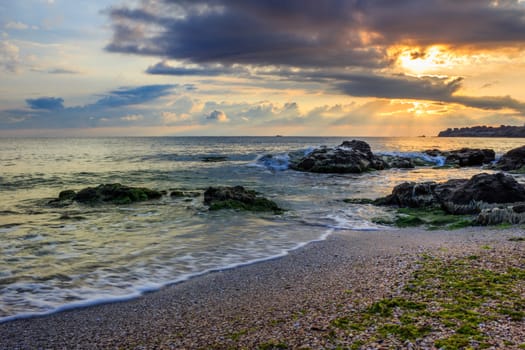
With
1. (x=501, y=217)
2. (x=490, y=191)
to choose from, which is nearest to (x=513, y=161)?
(x=490, y=191)

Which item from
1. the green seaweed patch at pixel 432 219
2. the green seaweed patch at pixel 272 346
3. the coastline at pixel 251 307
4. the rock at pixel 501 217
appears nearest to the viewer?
the green seaweed patch at pixel 272 346

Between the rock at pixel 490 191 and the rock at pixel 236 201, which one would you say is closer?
the rock at pixel 490 191

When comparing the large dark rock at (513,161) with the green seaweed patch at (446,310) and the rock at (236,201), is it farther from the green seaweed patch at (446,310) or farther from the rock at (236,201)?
the green seaweed patch at (446,310)

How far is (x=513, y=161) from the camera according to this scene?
107 feet

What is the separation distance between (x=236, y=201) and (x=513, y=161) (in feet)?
89.8

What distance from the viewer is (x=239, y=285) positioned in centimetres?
660

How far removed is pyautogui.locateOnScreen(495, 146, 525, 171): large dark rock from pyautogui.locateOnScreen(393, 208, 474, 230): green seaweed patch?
22227mm

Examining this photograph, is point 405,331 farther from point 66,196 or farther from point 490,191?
point 66,196

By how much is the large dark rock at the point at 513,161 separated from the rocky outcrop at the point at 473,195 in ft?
68.2

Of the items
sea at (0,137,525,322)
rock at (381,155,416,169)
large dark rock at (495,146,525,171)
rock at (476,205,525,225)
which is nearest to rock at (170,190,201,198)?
sea at (0,137,525,322)

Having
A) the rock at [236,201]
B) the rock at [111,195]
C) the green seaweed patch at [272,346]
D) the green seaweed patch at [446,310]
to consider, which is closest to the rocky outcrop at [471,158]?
the rock at [236,201]

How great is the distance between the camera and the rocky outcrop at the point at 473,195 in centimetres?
1268

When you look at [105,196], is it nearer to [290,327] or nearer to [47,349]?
[47,349]

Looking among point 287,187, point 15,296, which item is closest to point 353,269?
point 15,296
